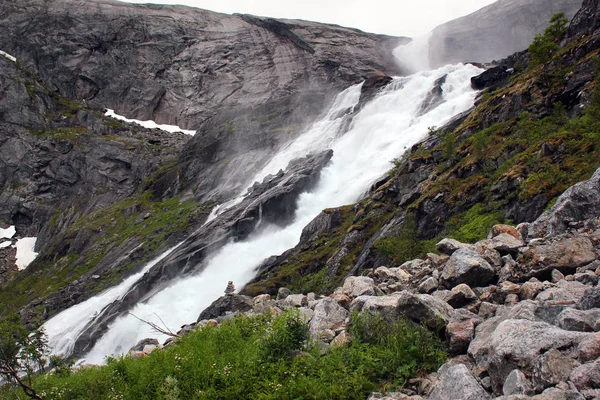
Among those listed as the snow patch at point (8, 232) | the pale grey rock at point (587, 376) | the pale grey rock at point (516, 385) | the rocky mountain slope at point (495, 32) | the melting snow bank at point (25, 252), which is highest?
the rocky mountain slope at point (495, 32)

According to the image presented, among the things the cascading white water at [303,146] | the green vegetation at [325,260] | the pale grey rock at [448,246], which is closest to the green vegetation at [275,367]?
the pale grey rock at [448,246]

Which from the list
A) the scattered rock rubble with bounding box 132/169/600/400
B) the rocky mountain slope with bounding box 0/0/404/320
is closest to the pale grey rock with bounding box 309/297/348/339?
the scattered rock rubble with bounding box 132/169/600/400

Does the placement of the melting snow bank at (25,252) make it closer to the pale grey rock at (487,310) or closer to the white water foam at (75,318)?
the white water foam at (75,318)

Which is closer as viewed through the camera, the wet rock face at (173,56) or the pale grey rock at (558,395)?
the pale grey rock at (558,395)

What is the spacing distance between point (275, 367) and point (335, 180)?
32.9m

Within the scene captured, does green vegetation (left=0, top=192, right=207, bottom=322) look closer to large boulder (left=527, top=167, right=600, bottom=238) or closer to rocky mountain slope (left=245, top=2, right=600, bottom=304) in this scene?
rocky mountain slope (left=245, top=2, right=600, bottom=304)

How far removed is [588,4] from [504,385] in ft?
110

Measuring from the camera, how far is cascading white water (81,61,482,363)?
28.6 meters

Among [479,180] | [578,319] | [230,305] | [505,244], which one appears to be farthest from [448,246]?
[230,305]

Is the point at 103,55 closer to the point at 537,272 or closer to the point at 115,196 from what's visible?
the point at 115,196

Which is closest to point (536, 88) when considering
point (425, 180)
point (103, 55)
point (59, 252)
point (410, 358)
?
point (425, 180)

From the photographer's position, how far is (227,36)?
101m

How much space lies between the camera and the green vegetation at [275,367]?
6449 millimetres

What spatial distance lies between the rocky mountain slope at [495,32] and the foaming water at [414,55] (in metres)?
1.45
